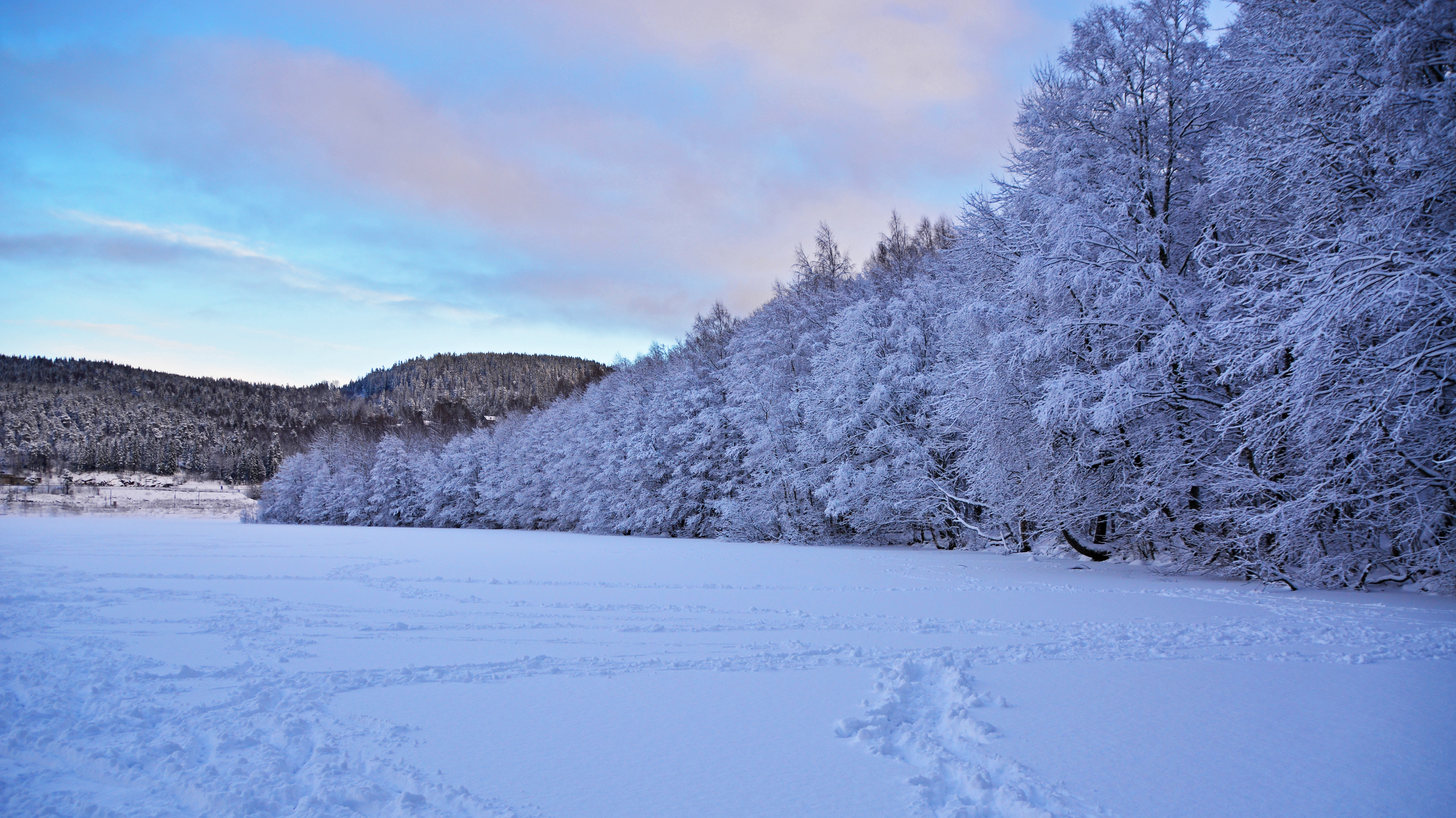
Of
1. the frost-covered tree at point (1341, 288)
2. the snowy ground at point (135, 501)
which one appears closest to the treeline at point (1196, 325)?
the frost-covered tree at point (1341, 288)

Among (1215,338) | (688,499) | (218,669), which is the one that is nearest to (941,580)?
(1215,338)

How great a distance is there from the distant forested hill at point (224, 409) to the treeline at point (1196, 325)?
116 feet

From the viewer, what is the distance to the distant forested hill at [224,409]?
304 ft

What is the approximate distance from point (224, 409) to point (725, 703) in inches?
6443

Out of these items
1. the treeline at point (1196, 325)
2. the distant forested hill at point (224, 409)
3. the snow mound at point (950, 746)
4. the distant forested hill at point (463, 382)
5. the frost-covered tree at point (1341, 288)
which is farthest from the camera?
the distant forested hill at point (463, 382)

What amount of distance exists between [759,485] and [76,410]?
137316mm

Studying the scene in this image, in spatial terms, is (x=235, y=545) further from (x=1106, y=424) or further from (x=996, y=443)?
(x=1106, y=424)

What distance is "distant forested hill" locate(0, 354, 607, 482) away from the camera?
92.8 m

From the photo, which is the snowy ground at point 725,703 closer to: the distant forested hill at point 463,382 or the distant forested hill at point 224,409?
the distant forested hill at point 224,409

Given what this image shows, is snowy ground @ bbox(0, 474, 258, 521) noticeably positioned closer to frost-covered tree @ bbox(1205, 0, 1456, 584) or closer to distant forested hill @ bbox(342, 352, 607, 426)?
distant forested hill @ bbox(342, 352, 607, 426)

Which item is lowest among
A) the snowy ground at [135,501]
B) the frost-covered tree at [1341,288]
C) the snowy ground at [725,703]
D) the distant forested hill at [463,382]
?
the snowy ground at [135,501]

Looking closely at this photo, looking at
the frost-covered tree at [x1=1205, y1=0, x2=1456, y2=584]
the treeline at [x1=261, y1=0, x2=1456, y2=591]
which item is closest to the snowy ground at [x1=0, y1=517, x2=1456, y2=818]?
the frost-covered tree at [x1=1205, y1=0, x2=1456, y2=584]

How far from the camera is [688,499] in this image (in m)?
32.2

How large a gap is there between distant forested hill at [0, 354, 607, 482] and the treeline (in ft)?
116
